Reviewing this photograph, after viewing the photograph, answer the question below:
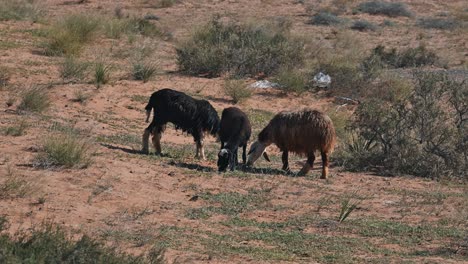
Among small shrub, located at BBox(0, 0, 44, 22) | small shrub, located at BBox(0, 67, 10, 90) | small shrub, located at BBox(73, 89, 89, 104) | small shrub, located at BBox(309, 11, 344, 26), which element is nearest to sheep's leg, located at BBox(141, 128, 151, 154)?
small shrub, located at BBox(73, 89, 89, 104)

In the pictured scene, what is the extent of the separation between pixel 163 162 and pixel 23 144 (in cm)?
237

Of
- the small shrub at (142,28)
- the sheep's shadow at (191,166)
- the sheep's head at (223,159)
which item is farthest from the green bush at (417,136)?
the small shrub at (142,28)

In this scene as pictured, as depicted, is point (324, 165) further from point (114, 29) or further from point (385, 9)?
point (385, 9)

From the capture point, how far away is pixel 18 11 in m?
28.4

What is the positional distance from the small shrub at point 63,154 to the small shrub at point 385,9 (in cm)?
3511

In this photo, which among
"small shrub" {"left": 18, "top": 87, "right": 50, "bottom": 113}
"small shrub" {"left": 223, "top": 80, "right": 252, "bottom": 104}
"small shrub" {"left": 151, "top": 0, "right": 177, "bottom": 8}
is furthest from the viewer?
"small shrub" {"left": 151, "top": 0, "right": 177, "bottom": 8}

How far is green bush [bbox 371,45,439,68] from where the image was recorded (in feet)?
97.6

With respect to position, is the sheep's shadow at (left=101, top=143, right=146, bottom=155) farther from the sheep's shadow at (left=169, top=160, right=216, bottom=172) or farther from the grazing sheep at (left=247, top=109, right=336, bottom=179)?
the grazing sheep at (left=247, top=109, right=336, bottom=179)

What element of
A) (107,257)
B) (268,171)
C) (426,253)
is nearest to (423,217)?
(426,253)

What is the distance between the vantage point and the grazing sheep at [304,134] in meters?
14.9

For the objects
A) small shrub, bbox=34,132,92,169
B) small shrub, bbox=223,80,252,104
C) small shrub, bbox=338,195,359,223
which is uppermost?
small shrub, bbox=34,132,92,169

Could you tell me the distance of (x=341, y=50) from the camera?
3195cm

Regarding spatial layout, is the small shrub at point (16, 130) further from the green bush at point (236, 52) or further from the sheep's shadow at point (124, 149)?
the green bush at point (236, 52)

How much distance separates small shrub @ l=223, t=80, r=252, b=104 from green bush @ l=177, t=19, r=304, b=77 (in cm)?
214
